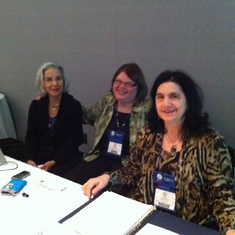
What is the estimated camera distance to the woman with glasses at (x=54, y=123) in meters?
2.35

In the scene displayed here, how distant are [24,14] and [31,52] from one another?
430mm

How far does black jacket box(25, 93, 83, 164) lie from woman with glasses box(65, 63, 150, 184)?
7.9 inches

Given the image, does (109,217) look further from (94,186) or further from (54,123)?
(54,123)

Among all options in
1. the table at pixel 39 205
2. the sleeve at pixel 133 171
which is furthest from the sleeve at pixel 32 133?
the sleeve at pixel 133 171

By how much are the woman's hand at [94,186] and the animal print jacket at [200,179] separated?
0.09 metres

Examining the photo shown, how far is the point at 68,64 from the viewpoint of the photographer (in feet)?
10.4

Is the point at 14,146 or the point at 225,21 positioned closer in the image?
the point at 225,21

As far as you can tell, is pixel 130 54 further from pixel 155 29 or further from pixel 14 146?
pixel 14 146

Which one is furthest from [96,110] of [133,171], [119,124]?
[133,171]

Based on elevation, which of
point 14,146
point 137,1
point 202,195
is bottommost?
point 14,146

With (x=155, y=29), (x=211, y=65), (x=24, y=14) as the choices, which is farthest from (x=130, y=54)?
(x=24, y=14)

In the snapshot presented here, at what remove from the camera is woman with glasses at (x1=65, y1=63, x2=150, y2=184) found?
7.00ft

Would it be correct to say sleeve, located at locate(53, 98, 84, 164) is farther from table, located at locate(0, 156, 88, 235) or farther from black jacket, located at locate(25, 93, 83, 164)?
table, located at locate(0, 156, 88, 235)

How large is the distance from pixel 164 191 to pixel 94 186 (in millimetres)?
346
